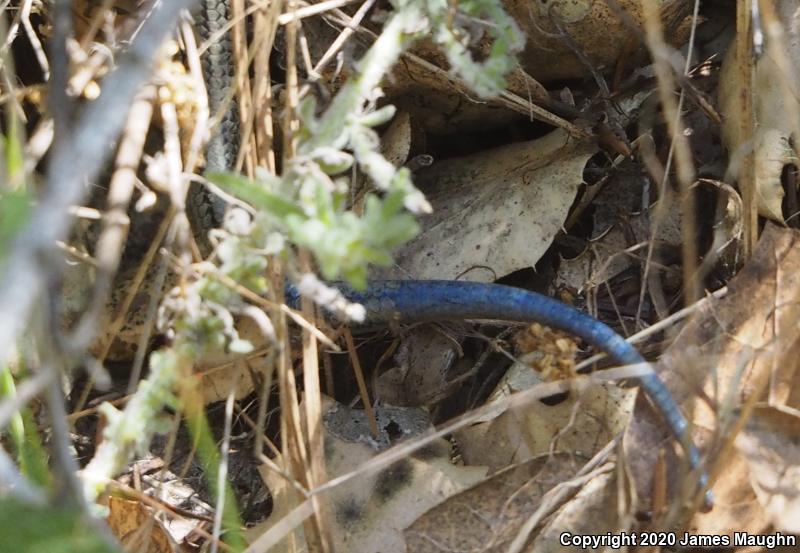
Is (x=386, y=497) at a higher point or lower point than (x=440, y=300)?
lower

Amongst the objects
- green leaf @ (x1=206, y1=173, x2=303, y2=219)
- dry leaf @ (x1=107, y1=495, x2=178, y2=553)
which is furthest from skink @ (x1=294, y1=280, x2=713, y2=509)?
green leaf @ (x1=206, y1=173, x2=303, y2=219)

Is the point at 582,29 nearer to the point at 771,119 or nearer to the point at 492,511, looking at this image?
the point at 771,119

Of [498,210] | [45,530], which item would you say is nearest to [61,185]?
[45,530]

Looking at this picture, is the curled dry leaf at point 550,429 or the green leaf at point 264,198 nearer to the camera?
the green leaf at point 264,198

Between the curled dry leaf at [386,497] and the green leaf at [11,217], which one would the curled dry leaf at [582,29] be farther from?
the green leaf at [11,217]

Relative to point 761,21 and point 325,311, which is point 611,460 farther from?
point 761,21

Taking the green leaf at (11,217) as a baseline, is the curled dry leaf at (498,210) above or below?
below

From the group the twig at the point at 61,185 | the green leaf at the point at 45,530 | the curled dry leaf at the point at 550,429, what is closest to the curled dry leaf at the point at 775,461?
the curled dry leaf at the point at 550,429
